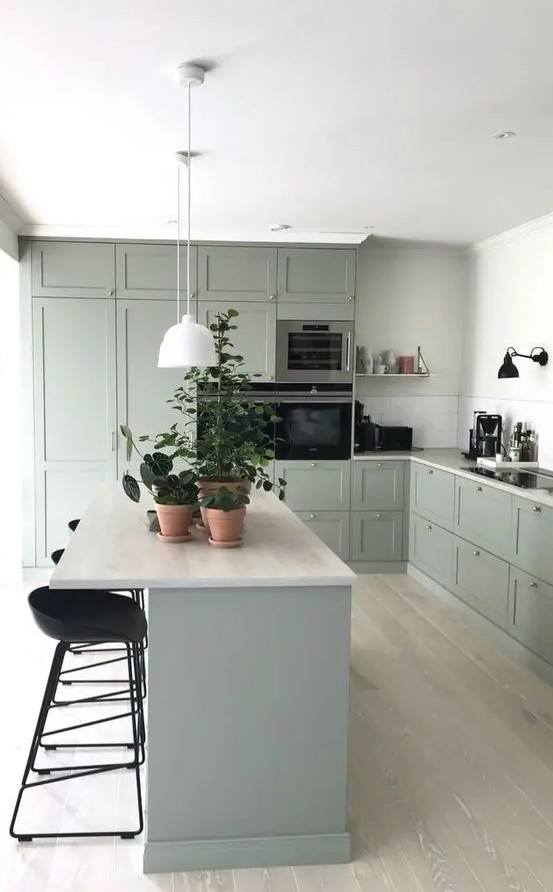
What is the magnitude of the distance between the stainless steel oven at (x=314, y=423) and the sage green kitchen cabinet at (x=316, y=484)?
0.20 feet

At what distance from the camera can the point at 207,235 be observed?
18.3ft

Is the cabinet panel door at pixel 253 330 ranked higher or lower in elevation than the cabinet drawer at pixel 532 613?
higher

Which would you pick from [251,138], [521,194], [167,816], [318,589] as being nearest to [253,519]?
[318,589]

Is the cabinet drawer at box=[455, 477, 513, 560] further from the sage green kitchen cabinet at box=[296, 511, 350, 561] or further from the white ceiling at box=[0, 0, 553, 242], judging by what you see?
the white ceiling at box=[0, 0, 553, 242]

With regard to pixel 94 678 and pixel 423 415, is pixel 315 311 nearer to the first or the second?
pixel 423 415

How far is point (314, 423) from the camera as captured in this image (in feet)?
19.1

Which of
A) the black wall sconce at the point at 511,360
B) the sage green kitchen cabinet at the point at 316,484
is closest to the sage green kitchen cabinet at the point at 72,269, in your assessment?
the sage green kitchen cabinet at the point at 316,484

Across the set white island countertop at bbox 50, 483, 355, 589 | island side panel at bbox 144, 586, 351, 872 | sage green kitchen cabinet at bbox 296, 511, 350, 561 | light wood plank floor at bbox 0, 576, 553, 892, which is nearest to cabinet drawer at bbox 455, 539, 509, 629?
light wood plank floor at bbox 0, 576, 553, 892

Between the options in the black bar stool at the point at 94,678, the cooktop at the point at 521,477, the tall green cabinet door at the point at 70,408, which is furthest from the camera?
the tall green cabinet door at the point at 70,408

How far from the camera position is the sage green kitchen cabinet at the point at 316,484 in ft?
19.1

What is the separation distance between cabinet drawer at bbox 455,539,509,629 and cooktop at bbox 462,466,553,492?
43cm

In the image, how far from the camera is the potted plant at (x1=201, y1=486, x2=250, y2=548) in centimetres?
272

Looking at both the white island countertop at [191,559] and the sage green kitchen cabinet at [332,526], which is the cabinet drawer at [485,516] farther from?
the white island countertop at [191,559]

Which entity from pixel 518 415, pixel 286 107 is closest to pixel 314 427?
pixel 518 415
